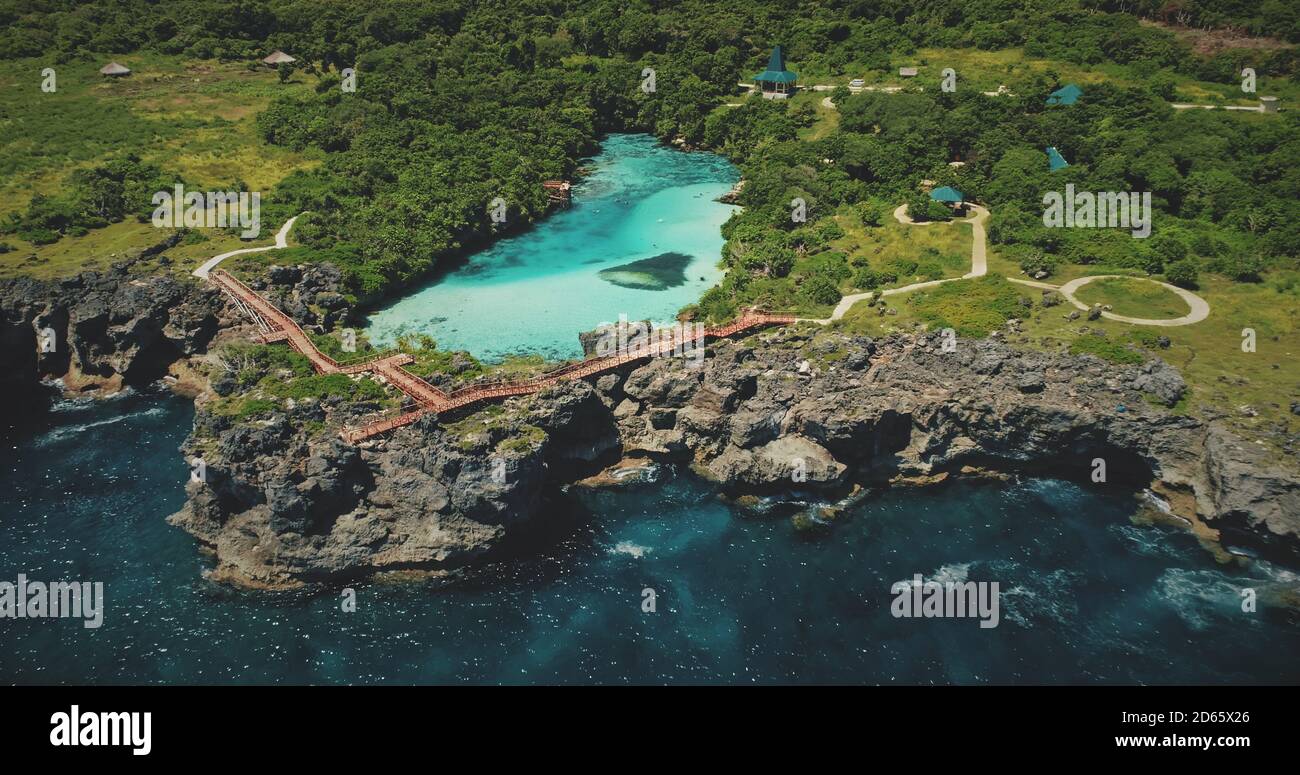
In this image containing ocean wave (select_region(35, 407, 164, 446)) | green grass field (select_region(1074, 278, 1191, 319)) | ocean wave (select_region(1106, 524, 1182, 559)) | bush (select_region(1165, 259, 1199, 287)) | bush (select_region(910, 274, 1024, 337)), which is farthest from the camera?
bush (select_region(1165, 259, 1199, 287))

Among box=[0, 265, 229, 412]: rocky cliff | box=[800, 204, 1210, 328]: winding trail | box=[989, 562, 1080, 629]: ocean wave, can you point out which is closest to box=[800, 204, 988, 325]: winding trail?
box=[800, 204, 1210, 328]: winding trail

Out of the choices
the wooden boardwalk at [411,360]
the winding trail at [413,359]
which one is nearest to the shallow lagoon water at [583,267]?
the wooden boardwalk at [411,360]

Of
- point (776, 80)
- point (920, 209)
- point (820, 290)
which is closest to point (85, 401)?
point (820, 290)

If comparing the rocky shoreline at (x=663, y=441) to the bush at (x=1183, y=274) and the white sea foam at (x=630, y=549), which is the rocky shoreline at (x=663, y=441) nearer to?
the white sea foam at (x=630, y=549)

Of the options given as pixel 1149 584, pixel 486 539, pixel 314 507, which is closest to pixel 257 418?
pixel 314 507

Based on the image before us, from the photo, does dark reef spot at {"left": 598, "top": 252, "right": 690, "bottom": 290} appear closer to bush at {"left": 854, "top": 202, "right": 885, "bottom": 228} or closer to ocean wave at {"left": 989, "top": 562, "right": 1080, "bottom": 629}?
bush at {"left": 854, "top": 202, "right": 885, "bottom": 228}
